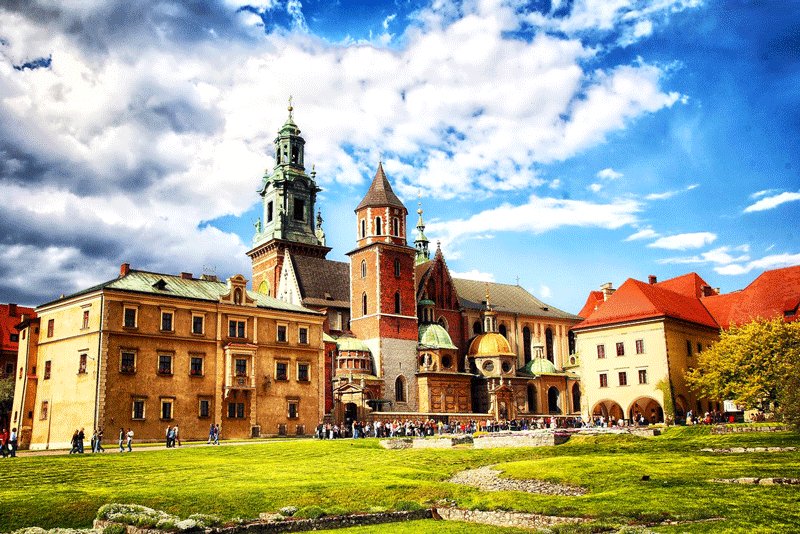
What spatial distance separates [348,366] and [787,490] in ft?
187

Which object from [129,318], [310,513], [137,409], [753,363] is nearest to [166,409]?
[137,409]

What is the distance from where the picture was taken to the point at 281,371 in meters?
59.2

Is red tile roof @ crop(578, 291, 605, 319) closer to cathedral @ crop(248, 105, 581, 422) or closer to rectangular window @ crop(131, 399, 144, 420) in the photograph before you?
cathedral @ crop(248, 105, 581, 422)

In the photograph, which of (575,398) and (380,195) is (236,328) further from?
(575,398)

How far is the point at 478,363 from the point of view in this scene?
87062 millimetres

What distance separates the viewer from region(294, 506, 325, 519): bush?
21.5 m

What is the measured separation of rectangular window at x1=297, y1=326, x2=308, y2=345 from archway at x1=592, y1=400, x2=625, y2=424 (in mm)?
26269

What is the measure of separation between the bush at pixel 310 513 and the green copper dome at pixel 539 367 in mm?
70241

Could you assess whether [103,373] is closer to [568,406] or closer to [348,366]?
[348,366]

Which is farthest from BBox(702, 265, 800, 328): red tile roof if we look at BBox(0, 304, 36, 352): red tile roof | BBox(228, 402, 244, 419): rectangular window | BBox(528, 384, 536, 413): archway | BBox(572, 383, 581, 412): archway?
BBox(0, 304, 36, 352): red tile roof

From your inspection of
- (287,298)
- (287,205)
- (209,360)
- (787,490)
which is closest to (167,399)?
(209,360)

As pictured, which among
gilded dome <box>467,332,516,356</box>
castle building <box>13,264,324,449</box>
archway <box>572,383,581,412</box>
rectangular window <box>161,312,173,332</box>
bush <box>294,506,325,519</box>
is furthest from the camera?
archway <box>572,383,581,412</box>

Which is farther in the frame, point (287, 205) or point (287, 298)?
point (287, 205)

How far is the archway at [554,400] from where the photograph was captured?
9044 cm
